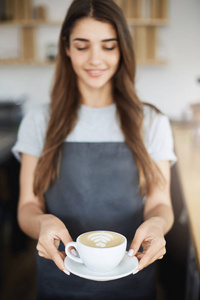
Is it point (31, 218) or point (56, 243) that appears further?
point (31, 218)

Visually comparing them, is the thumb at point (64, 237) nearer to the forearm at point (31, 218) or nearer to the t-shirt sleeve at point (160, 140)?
the forearm at point (31, 218)

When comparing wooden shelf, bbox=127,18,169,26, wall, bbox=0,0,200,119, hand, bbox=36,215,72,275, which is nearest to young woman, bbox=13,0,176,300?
hand, bbox=36,215,72,275

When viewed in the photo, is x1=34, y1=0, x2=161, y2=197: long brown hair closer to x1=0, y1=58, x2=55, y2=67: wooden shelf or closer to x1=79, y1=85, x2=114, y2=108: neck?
x1=79, y1=85, x2=114, y2=108: neck

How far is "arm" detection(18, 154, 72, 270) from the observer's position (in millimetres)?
697

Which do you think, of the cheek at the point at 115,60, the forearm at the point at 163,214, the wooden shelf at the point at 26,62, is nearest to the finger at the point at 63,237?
the forearm at the point at 163,214

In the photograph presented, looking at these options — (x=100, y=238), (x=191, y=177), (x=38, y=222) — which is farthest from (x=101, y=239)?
(x=191, y=177)

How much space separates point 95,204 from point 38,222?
0.65ft

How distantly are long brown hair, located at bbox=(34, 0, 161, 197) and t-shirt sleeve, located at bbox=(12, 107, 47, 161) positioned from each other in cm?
3

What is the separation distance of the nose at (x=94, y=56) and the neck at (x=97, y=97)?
6.8 inches

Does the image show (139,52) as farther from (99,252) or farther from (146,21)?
(99,252)

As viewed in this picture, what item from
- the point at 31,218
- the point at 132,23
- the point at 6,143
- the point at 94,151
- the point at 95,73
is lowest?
the point at 6,143

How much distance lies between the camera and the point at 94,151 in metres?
1.04

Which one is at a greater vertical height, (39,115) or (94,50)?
(94,50)

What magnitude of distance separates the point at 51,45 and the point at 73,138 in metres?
2.67
